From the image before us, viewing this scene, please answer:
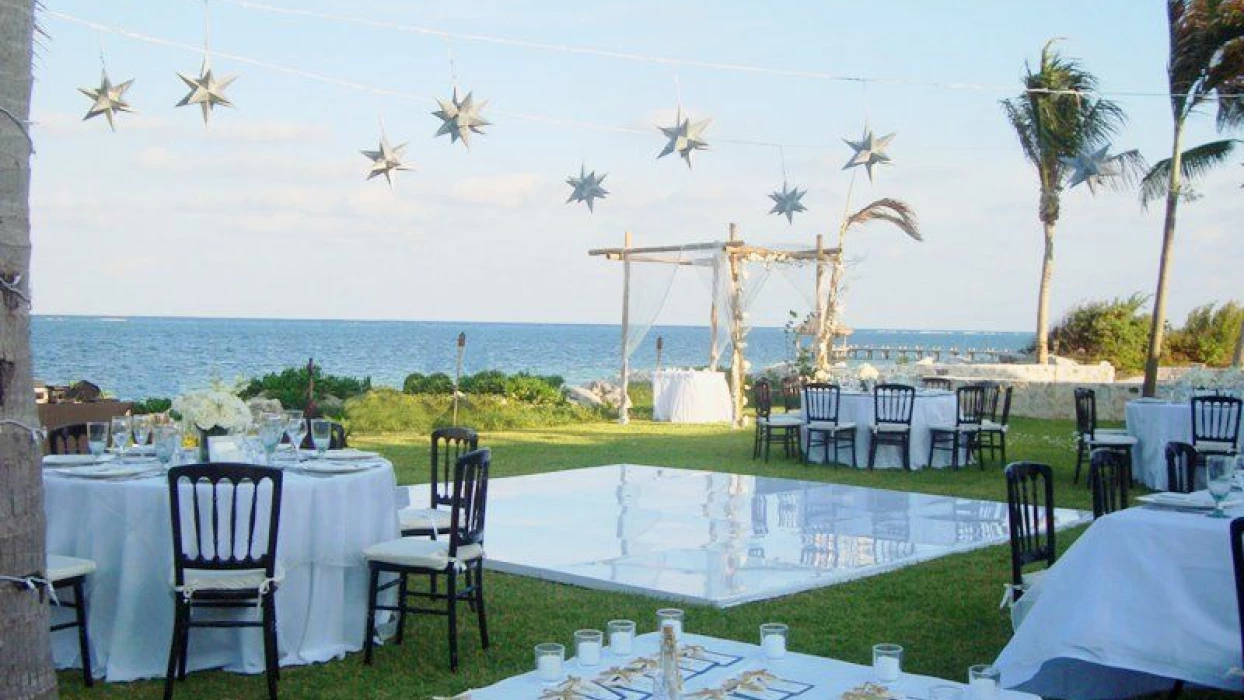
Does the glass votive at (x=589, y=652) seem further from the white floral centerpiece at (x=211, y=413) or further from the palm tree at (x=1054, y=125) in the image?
the palm tree at (x=1054, y=125)

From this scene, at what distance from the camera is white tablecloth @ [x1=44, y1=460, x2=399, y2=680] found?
5094mm

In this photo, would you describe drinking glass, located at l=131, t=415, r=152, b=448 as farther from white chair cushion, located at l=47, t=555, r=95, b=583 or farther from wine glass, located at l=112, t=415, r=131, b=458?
white chair cushion, located at l=47, t=555, r=95, b=583

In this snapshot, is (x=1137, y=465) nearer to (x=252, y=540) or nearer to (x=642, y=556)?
(x=642, y=556)

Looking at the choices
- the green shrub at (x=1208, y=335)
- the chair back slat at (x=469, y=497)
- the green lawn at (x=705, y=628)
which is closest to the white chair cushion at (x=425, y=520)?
the green lawn at (x=705, y=628)

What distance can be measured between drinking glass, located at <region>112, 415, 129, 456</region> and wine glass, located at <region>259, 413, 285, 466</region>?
712 millimetres

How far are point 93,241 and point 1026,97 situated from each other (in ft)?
76.0

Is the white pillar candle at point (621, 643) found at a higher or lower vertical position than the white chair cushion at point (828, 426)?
higher

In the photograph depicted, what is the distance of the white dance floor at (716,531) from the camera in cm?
714

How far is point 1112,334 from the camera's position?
26.3 meters

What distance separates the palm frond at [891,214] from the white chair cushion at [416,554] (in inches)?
610

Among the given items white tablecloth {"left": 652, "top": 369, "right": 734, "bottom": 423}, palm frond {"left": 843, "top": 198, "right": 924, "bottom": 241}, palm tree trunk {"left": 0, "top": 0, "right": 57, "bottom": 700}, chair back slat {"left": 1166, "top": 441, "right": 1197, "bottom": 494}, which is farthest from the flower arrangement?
palm frond {"left": 843, "top": 198, "right": 924, "bottom": 241}

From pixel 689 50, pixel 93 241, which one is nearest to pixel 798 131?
pixel 689 50

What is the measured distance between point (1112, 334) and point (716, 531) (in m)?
20.2

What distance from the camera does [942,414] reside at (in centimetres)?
1327
